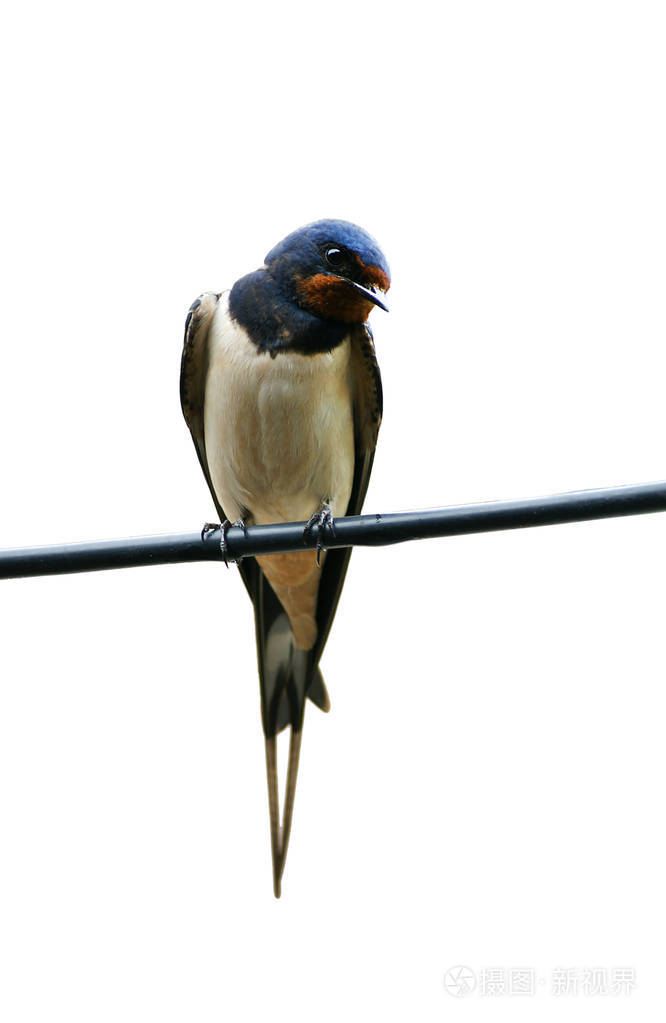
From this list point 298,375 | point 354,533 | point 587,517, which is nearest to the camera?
point 587,517

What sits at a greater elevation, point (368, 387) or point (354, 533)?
point (368, 387)

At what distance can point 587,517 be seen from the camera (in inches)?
77.6

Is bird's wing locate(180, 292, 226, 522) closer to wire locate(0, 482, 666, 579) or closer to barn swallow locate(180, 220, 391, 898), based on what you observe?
barn swallow locate(180, 220, 391, 898)

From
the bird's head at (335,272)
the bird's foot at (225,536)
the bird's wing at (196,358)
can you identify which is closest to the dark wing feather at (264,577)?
the bird's wing at (196,358)

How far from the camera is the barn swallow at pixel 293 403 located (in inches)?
123

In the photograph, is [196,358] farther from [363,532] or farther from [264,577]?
[363,532]

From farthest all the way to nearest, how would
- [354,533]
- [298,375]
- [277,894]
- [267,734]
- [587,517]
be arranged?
[267,734]
[277,894]
[298,375]
[354,533]
[587,517]

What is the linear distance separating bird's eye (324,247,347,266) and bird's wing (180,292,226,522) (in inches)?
16.2

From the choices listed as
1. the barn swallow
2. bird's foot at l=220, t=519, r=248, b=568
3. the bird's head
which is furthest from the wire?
the bird's head

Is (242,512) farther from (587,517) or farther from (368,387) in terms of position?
(587,517)

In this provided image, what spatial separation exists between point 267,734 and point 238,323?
1.28m

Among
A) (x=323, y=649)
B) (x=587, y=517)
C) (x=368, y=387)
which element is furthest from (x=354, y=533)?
(x=323, y=649)

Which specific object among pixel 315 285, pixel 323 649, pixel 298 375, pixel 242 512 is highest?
pixel 315 285

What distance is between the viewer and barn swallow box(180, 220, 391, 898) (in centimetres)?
312
